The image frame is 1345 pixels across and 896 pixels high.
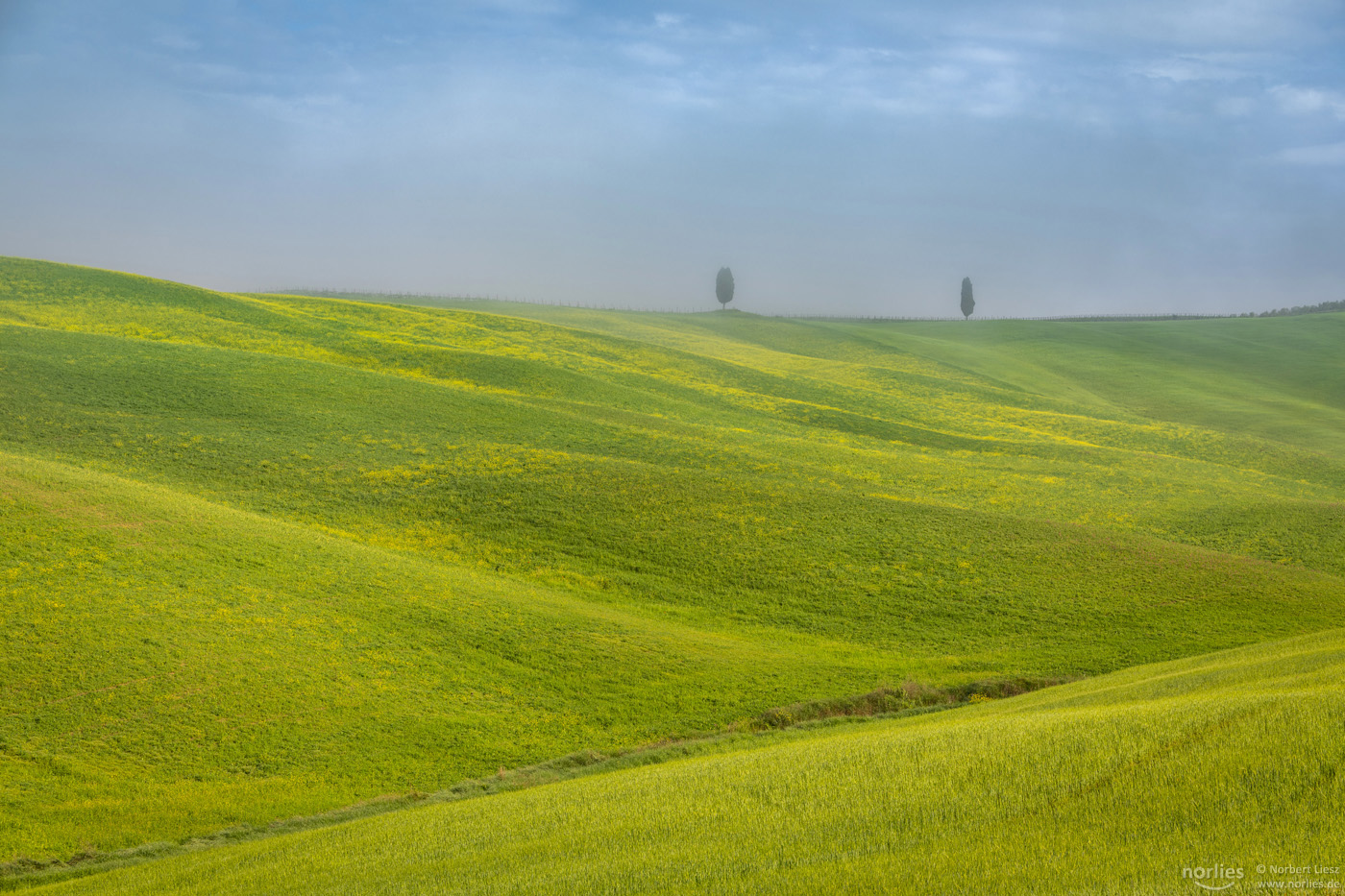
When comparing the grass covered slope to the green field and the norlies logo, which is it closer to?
the norlies logo

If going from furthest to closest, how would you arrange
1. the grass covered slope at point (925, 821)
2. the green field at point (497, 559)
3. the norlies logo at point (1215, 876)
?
the green field at point (497, 559) → the grass covered slope at point (925, 821) → the norlies logo at point (1215, 876)

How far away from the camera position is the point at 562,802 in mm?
14539

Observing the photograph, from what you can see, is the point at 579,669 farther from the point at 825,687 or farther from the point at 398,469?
the point at 398,469

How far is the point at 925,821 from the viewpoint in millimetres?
10016

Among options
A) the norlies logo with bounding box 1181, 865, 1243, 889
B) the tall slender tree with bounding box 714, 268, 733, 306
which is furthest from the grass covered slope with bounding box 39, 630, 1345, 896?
the tall slender tree with bounding box 714, 268, 733, 306

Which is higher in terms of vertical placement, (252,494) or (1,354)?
(1,354)

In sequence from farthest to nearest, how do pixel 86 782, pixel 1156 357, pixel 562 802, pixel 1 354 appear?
1. pixel 1156 357
2. pixel 1 354
3. pixel 86 782
4. pixel 562 802

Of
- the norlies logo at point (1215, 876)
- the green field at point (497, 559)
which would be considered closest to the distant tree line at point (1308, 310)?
the green field at point (497, 559)

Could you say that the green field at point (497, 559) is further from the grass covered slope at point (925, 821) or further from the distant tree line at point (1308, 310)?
the distant tree line at point (1308, 310)

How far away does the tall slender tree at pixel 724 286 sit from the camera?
147 m

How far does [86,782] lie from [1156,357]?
110804 millimetres

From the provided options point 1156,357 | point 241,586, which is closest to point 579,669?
point 241,586

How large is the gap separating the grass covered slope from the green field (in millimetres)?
321

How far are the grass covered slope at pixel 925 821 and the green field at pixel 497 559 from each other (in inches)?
12.7
